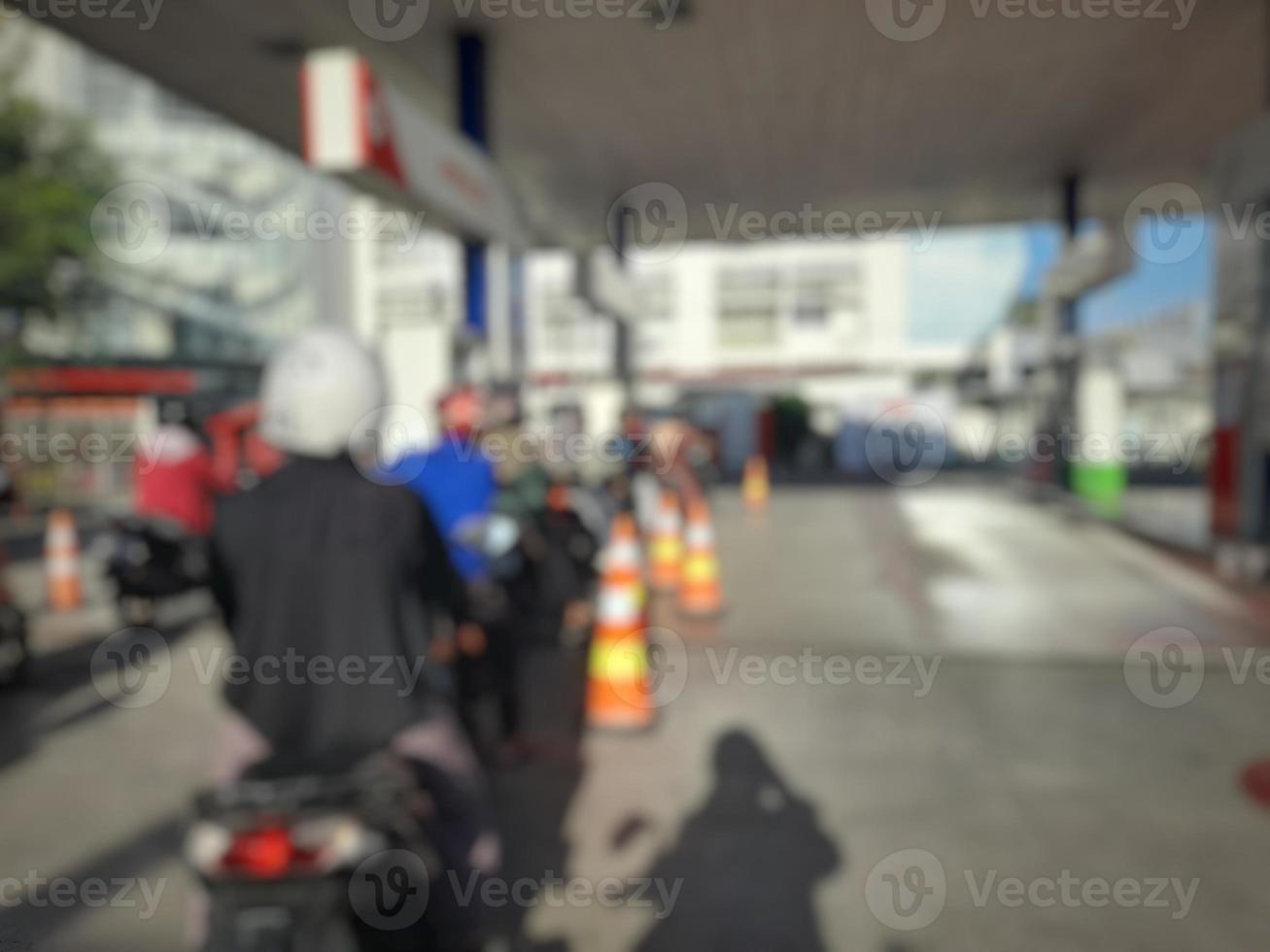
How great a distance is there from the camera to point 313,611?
2.21 metres

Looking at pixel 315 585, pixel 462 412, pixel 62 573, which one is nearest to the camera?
pixel 315 585

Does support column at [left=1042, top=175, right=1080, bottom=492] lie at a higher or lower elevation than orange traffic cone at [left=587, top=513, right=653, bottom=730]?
higher

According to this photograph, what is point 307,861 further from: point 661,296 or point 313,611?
point 661,296

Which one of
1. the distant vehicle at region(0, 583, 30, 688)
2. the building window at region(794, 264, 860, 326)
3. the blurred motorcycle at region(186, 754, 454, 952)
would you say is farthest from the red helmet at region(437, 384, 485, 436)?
the building window at region(794, 264, 860, 326)

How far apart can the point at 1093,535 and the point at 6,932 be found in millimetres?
14974

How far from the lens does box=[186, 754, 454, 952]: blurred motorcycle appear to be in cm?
175

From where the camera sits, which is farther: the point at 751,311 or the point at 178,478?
the point at 751,311

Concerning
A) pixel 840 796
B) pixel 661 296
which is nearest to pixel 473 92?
pixel 840 796

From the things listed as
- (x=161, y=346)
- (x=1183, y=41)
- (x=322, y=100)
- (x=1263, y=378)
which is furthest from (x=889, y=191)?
(x=161, y=346)

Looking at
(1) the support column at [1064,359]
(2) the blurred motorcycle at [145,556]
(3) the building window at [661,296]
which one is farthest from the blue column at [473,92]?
(3) the building window at [661,296]

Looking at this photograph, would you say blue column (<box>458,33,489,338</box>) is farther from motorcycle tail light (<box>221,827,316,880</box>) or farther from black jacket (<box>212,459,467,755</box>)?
motorcycle tail light (<box>221,827,316,880</box>)

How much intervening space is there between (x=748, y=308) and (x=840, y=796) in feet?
167

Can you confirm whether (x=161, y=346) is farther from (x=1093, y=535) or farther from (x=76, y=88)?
(x=1093, y=535)

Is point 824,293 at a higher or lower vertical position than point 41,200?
higher
